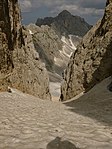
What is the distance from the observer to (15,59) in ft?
99.9

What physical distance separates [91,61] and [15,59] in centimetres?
936

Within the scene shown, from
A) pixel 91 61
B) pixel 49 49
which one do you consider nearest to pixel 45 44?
pixel 49 49

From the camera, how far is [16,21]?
106 ft

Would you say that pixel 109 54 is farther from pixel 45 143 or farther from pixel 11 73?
pixel 45 143

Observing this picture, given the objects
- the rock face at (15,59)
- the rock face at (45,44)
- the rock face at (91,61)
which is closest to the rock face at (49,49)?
the rock face at (45,44)

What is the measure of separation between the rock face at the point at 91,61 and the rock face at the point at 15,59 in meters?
4.04

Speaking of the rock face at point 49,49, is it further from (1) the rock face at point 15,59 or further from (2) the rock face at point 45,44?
(1) the rock face at point 15,59

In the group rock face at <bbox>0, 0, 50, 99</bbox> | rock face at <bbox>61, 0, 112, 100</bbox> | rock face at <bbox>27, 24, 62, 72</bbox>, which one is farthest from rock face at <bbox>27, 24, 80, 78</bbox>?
rock face at <bbox>61, 0, 112, 100</bbox>

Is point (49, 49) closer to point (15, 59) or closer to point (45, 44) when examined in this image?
point (45, 44)

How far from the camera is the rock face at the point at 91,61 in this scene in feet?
107

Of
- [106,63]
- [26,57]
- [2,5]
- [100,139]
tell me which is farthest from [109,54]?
[100,139]

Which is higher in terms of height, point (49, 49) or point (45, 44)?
point (45, 44)

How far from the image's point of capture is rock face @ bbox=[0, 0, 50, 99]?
2659 cm

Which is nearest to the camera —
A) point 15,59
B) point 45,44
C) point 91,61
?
point 15,59
